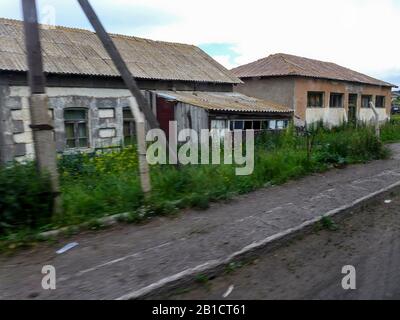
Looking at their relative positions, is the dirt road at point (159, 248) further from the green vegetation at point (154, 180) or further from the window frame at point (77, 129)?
the window frame at point (77, 129)

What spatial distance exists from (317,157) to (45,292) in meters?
7.84

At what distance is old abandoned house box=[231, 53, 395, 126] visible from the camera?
21.5 m

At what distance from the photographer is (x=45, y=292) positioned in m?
3.21

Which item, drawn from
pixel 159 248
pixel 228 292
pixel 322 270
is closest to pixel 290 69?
pixel 322 270

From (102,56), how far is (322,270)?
1311 cm

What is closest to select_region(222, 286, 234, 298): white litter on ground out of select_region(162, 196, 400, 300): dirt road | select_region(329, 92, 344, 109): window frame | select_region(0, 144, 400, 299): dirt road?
select_region(162, 196, 400, 300): dirt road

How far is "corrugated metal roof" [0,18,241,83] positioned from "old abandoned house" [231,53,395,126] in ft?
14.9

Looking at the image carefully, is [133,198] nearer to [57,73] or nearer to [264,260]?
[264,260]

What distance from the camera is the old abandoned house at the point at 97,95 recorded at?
12.2 m

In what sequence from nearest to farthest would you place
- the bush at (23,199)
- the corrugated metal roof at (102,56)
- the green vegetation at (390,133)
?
1. the bush at (23,199)
2. the corrugated metal roof at (102,56)
3. the green vegetation at (390,133)

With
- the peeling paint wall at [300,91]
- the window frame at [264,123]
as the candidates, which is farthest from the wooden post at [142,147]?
the peeling paint wall at [300,91]

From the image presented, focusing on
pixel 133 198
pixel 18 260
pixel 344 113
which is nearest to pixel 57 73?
pixel 133 198

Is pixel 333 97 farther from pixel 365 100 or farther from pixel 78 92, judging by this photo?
pixel 78 92

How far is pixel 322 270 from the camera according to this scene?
3.95 meters
